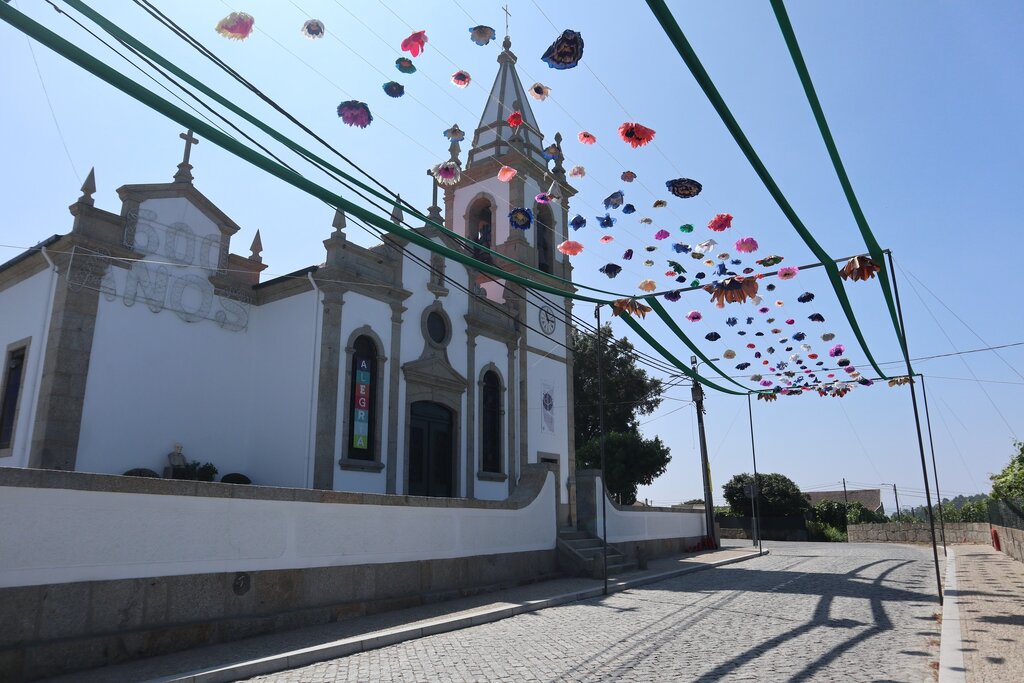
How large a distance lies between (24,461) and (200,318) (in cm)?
457

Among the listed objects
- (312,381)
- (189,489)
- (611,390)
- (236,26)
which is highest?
(611,390)

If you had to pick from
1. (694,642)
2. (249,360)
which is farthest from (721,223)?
(249,360)

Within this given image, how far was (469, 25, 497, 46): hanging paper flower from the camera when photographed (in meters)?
7.96

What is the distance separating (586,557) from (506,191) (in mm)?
12188

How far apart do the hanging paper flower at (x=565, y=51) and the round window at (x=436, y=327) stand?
12.1 metres

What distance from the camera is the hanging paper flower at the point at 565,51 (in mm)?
7109

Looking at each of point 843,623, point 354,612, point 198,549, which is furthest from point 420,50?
point 843,623

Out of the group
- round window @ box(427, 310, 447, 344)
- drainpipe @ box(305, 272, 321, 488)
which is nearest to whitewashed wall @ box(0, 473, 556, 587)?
drainpipe @ box(305, 272, 321, 488)

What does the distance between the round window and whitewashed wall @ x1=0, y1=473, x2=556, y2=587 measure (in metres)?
6.91

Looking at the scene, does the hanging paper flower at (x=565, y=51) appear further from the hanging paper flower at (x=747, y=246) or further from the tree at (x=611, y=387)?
the tree at (x=611, y=387)

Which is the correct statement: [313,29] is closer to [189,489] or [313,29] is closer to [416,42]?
[416,42]

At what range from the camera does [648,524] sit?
22188mm

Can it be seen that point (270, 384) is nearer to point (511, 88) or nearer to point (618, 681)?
point (618, 681)

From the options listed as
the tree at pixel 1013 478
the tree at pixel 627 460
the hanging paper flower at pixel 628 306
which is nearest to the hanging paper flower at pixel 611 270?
the hanging paper flower at pixel 628 306
